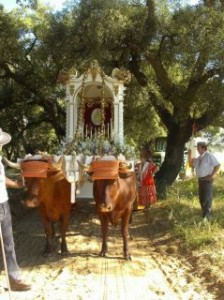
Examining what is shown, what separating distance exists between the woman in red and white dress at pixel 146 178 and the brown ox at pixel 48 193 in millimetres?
4583

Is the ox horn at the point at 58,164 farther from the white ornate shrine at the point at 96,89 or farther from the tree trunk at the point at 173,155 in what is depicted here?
the tree trunk at the point at 173,155

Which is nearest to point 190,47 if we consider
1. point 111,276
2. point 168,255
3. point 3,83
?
point 168,255

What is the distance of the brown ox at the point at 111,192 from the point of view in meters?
7.31

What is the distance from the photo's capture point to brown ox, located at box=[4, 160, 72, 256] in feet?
23.3

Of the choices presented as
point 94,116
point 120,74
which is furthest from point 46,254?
point 94,116

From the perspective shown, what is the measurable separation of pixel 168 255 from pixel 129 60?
8.05 meters

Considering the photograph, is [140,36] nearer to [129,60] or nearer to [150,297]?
[129,60]

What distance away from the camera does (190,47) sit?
12531mm

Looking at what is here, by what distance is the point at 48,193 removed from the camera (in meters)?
7.77

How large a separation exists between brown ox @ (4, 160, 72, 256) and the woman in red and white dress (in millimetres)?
4583

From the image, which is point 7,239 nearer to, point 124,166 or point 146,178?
point 124,166

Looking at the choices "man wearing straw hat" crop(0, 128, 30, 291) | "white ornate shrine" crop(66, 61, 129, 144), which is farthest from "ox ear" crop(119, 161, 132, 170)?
A: "white ornate shrine" crop(66, 61, 129, 144)

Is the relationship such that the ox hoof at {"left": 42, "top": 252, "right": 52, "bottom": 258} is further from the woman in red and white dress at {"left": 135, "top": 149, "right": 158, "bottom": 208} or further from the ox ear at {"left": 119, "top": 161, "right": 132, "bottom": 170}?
the woman in red and white dress at {"left": 135, "top": 149, "right": 158, "bottom": 208}

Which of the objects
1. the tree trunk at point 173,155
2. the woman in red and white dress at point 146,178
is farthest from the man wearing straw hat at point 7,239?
the tree trunk at point 173,155
